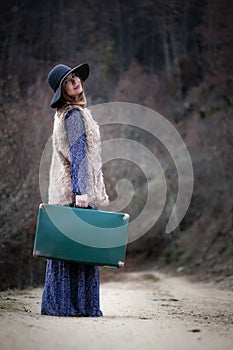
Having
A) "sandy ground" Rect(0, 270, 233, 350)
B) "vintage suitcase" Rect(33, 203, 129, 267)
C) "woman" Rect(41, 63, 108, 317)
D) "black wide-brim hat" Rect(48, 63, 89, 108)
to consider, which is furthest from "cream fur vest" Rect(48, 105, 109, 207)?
"sandy ground" Rect(0, 270, 233, 350)

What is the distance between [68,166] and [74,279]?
3.07 feet

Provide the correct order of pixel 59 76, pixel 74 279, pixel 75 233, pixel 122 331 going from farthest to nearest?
pixel 59 76
pixel 74 279
pixel 75 233
pixel 122 331

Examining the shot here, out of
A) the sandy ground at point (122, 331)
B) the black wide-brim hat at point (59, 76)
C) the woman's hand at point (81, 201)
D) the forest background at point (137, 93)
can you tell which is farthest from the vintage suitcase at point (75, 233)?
the forest background at point (137, 93)

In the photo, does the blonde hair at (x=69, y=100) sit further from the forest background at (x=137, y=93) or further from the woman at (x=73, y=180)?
the forest background at (x=137, y=93)

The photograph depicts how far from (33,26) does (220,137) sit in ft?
25.0

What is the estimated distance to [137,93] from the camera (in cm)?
2147

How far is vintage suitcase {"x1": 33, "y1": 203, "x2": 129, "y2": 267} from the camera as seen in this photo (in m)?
4.60

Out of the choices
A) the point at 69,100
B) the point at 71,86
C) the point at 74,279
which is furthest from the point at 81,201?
the point at 71,86

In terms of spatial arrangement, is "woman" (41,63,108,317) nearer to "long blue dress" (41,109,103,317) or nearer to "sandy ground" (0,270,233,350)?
"long blue dress" (41,109,103,317)

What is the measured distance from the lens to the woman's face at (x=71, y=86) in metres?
5.13

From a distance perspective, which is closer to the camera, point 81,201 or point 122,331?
point 122,331

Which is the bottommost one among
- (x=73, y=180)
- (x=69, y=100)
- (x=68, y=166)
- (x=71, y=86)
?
(x=73, y=180)

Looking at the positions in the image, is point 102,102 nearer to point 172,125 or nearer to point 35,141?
point 172,125

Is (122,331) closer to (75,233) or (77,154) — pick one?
(75,233)
